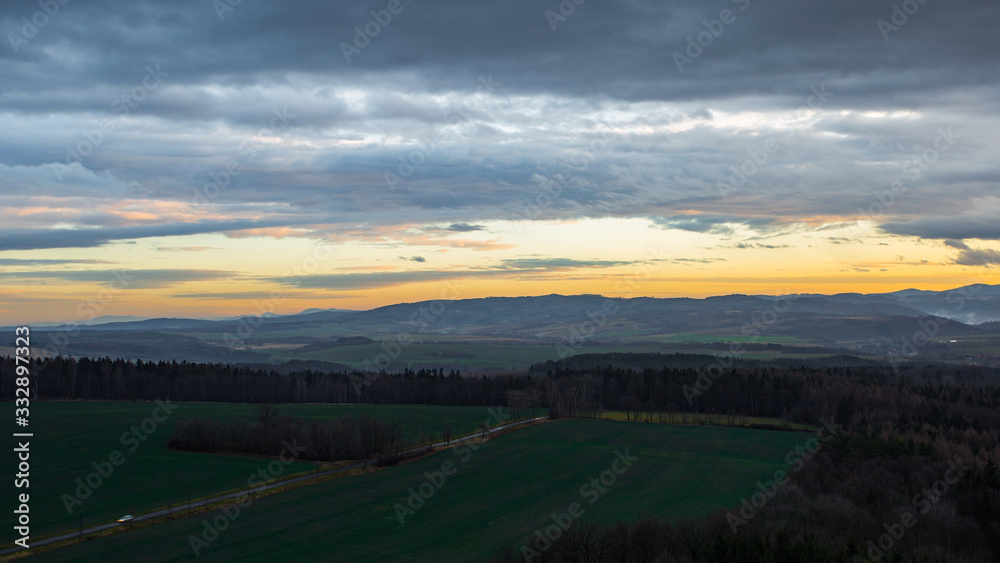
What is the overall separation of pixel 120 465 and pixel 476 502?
33.4 metres

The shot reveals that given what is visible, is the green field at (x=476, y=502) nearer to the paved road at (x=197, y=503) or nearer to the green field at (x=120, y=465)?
the paved road at (x=197, y=503)

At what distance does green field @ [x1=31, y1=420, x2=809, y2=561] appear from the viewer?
136 ft

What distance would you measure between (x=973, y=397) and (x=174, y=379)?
5126 inches

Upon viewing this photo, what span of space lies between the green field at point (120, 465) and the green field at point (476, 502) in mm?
6501

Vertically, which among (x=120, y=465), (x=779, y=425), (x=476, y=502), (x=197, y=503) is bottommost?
(x=779, y=425)

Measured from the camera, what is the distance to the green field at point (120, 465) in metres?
49.8

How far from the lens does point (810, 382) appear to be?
392 ft

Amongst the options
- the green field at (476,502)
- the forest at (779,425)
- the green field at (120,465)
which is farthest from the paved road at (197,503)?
the forest at (779,425)

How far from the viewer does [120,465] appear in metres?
63.8

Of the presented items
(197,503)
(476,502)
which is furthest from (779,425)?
(197,503)

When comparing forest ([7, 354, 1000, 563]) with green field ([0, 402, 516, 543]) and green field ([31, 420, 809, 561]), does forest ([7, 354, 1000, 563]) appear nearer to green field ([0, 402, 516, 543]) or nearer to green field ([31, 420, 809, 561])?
green field ([31, 420, 809, 561])

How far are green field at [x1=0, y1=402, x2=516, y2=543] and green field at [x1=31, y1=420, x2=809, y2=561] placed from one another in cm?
650

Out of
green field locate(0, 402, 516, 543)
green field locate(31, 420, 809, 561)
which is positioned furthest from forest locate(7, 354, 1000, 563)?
green field locate(0, 402, 516, 543)

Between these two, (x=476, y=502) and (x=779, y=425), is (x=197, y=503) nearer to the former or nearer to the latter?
(x=476, y=502)
